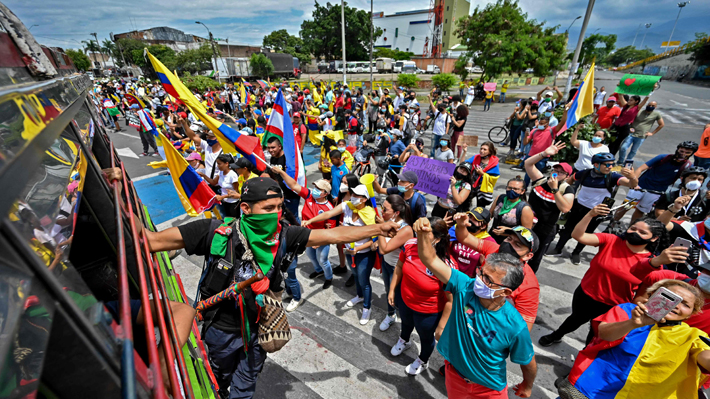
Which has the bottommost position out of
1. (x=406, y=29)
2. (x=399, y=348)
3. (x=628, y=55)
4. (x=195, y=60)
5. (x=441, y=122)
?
(x=399, y=348)

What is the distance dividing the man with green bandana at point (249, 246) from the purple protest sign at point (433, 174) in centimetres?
257

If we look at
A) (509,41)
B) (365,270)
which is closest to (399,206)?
(365,270)

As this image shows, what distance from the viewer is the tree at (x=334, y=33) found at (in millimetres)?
63312

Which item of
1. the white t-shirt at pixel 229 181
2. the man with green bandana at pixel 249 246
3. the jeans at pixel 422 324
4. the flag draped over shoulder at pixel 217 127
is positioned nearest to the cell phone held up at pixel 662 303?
the jeans at pixel 422 324

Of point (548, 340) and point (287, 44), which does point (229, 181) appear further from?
point (287, 44)

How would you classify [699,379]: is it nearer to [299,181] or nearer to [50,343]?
[50,343]

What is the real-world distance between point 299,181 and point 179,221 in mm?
3301

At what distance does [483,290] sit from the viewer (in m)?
1.97

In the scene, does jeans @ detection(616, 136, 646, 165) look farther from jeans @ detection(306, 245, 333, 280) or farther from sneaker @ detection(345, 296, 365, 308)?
jeans @ detection(306, 245, 333, 280)

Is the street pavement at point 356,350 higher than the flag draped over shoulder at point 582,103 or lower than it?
lower

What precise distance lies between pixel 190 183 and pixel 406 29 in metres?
116

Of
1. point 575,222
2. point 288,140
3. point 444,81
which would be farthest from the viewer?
point 444,81

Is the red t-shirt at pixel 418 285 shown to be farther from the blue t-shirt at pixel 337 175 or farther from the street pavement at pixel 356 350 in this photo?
the blue t-shirt at pixel 337 175

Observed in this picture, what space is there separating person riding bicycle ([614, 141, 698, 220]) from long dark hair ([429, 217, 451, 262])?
12.0 feet
